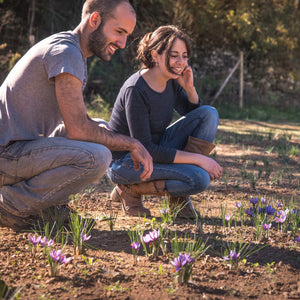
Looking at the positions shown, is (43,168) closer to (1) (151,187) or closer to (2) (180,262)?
(1) (151,187)

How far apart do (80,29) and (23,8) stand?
11138 mm

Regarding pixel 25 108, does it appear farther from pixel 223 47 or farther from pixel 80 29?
pixel 223 47

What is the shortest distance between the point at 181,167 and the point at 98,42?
1166mm

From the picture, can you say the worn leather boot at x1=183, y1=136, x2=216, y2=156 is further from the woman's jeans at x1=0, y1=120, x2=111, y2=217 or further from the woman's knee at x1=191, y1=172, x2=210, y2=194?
the woman's jeans at x1=0, y1=120, x2=111, y2=217

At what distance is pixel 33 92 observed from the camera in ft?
9.29

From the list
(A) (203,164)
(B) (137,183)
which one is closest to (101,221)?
(B) (137,183)

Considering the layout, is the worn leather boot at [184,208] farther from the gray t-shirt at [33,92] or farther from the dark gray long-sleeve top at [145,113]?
the gray t-shirt at [33,92]

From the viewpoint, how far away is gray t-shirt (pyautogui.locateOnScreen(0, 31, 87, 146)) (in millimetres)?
2762

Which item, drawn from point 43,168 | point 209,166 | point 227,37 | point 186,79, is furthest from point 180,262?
point 227,37

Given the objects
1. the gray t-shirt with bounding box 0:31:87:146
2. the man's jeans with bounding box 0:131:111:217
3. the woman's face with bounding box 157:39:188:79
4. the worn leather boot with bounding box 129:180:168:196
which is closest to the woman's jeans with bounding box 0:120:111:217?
the man's jeans with bounding box 0:131:111:217

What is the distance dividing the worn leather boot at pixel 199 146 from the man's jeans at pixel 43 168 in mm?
908

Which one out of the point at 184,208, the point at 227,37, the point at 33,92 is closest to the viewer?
the point at 33,92

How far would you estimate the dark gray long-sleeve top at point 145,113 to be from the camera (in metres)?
3.30

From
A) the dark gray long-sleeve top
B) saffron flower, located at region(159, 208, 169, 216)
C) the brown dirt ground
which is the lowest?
the brown dirt ground
